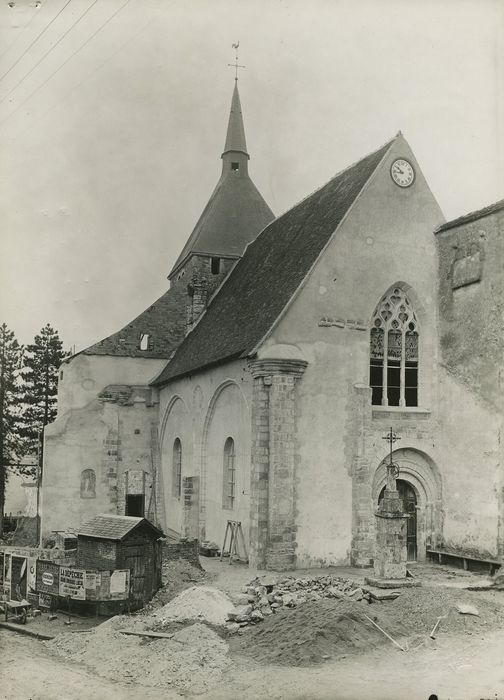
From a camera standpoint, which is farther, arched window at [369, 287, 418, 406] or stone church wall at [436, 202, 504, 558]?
arched window at [369, 287, 418, 406]

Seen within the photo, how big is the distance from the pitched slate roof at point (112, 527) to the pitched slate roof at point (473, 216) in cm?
1182

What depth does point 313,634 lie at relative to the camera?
1209cm

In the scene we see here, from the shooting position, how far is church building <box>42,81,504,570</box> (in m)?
19.1

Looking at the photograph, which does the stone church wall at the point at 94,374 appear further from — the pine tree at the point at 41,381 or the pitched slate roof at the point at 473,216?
the pitched slate roof at the point at 473,216

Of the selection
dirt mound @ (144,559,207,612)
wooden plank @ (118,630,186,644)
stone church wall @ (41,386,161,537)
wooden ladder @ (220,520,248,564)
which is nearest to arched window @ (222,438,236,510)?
wooden ladder @ (220,520,248,564)

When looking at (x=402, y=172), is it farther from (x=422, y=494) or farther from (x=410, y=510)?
(x=410, y=510)

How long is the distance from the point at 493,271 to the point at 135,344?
636 inches

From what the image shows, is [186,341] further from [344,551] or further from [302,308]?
[344,551]

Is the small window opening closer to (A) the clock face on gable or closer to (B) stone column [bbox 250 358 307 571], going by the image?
(B) stone column [bbox 250 358 307 571]

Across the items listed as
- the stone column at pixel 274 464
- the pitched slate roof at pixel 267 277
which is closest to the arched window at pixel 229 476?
the pitched slate roof at pixel 267 277

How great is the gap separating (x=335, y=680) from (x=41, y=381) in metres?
30.9

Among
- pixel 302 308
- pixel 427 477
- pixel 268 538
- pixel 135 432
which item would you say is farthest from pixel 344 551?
pixel 135 432

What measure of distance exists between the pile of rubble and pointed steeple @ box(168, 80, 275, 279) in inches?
728

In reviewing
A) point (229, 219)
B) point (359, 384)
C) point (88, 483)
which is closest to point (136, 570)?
point (359, 384)
